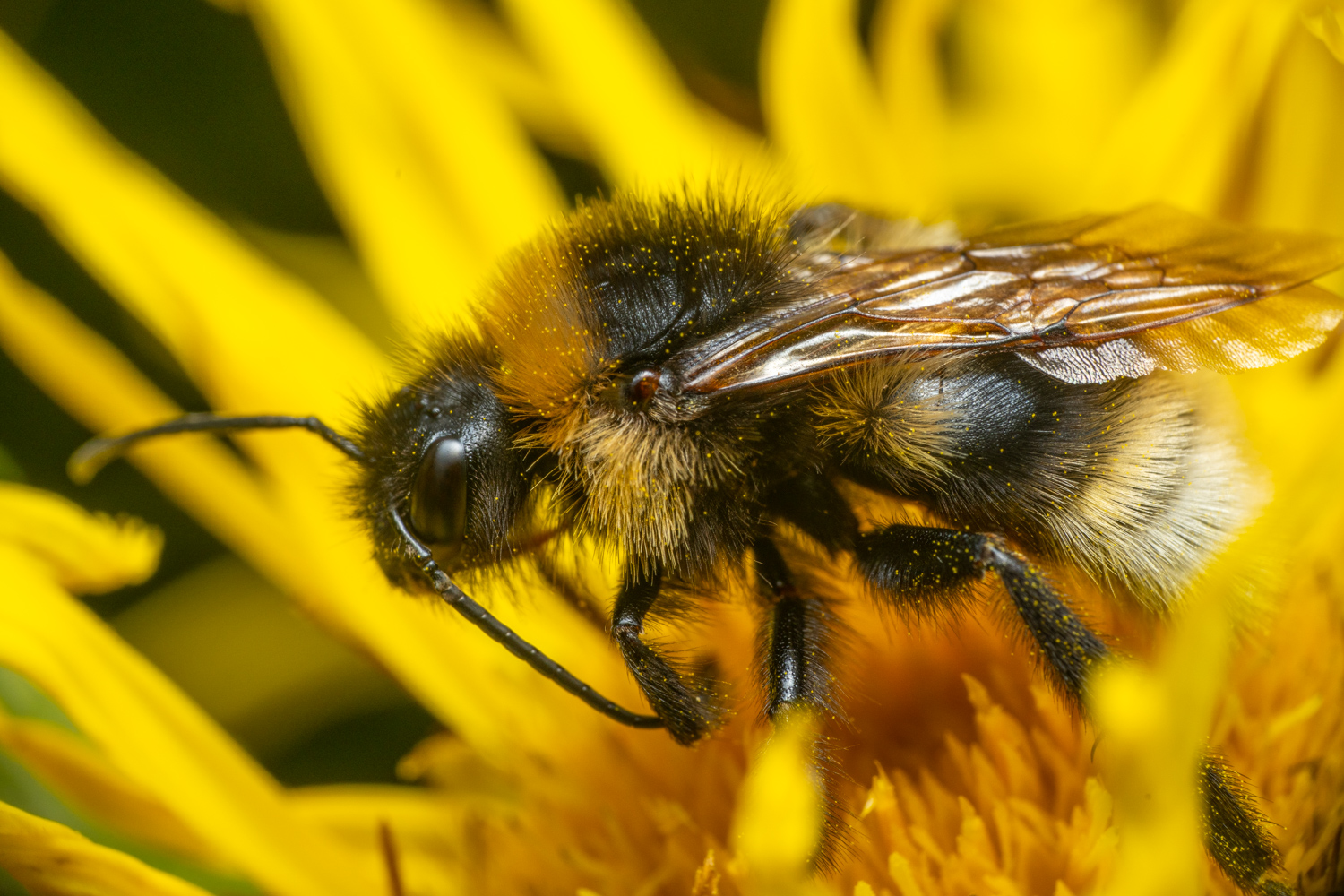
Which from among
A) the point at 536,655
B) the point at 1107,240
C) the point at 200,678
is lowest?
the point at 200,678

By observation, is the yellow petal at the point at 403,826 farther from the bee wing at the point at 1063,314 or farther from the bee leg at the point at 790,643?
the bee wing at the point at 1063,314

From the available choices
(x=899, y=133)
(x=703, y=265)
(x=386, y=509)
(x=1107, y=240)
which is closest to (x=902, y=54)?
(x=899, y=133)

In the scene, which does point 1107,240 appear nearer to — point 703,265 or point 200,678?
point 703,265

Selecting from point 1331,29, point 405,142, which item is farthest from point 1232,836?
point 405,142

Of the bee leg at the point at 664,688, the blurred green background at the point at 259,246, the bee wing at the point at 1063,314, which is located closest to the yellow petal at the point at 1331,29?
the bee wing at the point at 1063,314

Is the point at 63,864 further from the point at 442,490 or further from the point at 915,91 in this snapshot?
the point at 915,91

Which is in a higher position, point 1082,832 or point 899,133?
point 899,133
